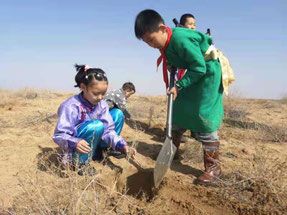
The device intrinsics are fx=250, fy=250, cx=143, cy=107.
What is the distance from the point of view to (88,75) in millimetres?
2260

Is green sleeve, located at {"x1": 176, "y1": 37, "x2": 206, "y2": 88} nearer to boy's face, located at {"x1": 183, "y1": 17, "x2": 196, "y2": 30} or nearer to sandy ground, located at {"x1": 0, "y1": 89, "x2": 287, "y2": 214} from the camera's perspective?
sandy ground, located at {"x1": 0, "y1": 89, "x2": 287, "y2": 214}

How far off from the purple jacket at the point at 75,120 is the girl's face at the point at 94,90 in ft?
0.28

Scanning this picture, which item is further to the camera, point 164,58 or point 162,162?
point 164,58

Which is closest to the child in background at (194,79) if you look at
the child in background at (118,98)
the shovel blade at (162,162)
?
the shovel blade at (162,162)

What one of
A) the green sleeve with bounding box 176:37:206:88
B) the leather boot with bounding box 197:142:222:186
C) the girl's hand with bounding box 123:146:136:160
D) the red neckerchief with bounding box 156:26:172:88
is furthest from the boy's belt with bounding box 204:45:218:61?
the girl's hand with bounding box 123:146:136:160

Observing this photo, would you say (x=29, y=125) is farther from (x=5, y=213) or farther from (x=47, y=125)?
(x=5, y=213)

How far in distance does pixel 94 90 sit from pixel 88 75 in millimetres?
149

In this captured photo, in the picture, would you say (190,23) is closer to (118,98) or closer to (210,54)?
(118,98)

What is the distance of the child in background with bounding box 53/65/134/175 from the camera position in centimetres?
216

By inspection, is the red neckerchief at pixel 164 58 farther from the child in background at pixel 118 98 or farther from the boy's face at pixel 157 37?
the child in background at pixel 118 98

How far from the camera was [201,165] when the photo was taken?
2.74 m

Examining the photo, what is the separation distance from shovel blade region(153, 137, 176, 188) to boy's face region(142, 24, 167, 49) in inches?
32.3

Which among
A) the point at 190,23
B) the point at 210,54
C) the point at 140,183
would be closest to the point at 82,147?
the point at 140,183

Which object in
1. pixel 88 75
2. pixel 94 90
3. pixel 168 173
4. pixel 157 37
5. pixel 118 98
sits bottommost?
pixel 168 173
